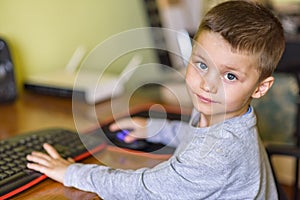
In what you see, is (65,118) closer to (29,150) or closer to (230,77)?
(29,150)

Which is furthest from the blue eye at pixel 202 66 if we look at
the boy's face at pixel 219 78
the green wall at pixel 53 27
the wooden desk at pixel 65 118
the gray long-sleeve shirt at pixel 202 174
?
the green wall at pixel 53 27

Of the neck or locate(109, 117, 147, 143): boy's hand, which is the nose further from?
locate(109, 117, 147, 143): boy's hand

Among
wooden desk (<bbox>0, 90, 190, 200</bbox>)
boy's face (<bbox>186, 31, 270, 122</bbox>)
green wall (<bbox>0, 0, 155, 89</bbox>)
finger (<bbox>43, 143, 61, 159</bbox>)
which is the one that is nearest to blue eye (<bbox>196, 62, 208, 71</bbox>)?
boy's face (<bbox>186, 31, 270, 122</bbox>)

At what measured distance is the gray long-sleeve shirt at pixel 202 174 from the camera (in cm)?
77

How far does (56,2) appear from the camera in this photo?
1.45 m

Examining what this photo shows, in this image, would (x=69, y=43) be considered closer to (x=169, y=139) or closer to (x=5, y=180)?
(x=169, y=139)

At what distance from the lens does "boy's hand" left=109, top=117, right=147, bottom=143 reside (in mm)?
1044

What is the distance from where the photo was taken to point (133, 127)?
3.53ft

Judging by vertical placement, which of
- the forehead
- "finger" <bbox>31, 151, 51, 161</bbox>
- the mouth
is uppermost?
the forehead

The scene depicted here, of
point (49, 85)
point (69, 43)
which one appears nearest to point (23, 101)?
point (49, 85)

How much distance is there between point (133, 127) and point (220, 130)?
310 millimetres

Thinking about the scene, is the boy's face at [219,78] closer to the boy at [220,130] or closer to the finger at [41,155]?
the boy at [220,130]

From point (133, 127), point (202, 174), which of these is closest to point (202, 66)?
point (202, 174)

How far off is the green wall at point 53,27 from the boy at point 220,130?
2.04 feet
